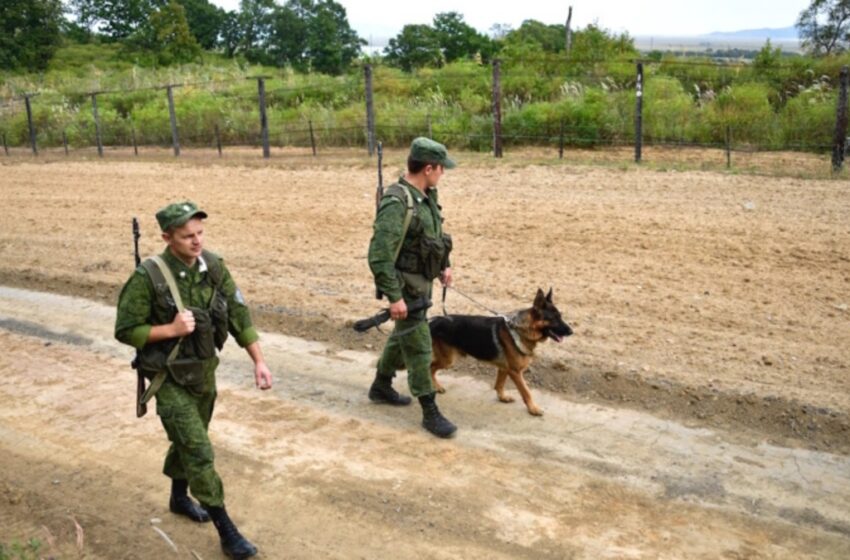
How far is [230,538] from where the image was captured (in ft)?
15.3

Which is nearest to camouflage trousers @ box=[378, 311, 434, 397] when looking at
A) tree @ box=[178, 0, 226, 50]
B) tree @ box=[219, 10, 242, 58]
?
tree @ box=[219, 10, 242, 58]

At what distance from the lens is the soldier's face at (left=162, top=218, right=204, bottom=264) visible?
14.6 ft

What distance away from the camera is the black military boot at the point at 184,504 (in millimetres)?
5086

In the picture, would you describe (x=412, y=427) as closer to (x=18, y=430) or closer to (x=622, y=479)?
(x=622, y=479)

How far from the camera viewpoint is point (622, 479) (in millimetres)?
5453

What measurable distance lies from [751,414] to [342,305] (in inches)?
173

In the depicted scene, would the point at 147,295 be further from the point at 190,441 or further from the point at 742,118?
the point at 742,118

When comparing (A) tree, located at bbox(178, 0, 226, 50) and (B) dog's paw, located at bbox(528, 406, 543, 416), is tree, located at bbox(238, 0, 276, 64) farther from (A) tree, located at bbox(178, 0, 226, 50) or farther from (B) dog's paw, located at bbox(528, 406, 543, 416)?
(B) dog's paw, located at bbox(528, 406, 543, 416)

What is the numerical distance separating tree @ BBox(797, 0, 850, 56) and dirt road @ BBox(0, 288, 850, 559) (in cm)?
3061

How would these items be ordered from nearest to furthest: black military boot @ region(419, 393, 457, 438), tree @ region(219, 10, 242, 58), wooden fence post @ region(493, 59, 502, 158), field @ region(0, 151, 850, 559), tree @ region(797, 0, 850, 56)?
field @ region(0, 151, 850, 559) → black military boot @ region(419, 393, 457, 438) → wooden fence post @ region(493, 59, 502, 158) → tree @ region(797, 0, 850, 56) → tree @ region(219, 10, 242, 58)

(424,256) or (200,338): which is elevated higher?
(424,256)

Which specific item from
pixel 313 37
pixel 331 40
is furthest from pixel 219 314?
pixel 313 37

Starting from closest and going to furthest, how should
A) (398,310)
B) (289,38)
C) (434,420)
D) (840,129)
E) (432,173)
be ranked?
1. (398,310)
2. (432,173)
3. (434,420)
4. (840,129)
5. (289,38)

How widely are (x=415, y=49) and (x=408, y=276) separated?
33.2 metres
